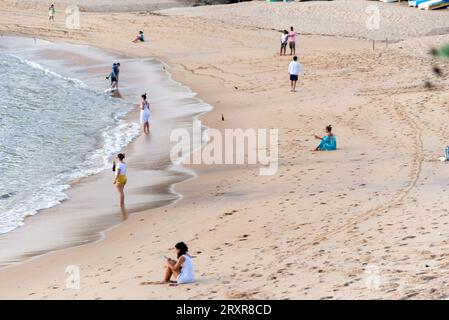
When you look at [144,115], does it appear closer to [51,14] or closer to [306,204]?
[306,204]

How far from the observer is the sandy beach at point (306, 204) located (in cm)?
1068

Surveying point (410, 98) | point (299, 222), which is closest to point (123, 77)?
point (410, 98)

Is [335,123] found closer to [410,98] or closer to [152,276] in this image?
[410,98]

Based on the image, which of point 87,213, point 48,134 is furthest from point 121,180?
point 48,134

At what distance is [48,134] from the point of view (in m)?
23.7

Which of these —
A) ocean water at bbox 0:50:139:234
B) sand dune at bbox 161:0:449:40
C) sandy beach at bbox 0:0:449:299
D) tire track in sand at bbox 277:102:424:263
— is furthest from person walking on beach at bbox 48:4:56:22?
tire track in sand at bbox 277:102:424:263

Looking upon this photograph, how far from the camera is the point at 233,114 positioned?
24484mm

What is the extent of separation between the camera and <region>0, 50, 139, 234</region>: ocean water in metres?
Answer: 17.5

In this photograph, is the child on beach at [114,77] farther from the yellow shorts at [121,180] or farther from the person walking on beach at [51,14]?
Result: the person walking on beach at [51,14]

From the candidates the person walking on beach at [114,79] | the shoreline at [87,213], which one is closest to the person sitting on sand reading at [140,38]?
the person walking on beach at [114,79]

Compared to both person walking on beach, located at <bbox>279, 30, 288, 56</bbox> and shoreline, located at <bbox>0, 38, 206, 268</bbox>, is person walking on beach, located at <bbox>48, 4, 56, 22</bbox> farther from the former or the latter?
shoreline, located at <bbox>0, 38, 206, 268</bbox>

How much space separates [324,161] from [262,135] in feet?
11.4

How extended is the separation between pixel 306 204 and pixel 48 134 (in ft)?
35.8

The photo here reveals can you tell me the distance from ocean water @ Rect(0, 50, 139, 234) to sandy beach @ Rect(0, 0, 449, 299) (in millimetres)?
848
